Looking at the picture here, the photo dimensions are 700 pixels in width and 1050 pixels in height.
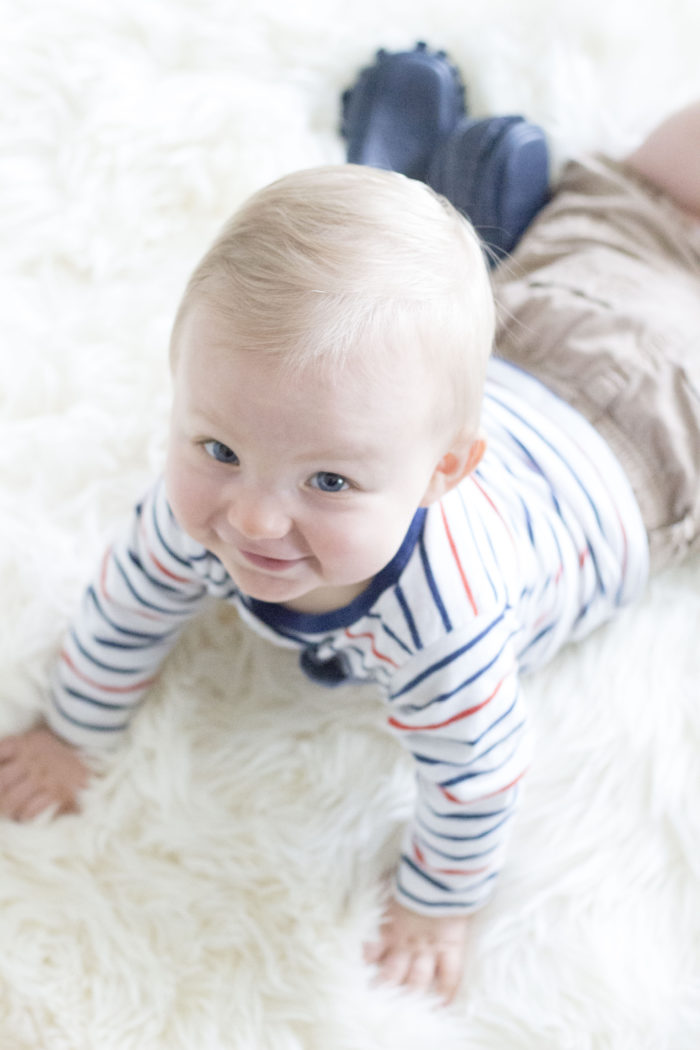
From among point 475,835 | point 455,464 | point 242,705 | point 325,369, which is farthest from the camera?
point 242,705

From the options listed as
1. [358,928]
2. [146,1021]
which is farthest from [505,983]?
[146,1021]

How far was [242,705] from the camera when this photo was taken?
2.76 feet

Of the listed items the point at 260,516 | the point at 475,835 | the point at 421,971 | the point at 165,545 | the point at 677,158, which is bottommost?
the point at 421,971

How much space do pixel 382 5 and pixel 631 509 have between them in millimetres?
595

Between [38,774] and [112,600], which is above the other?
[112,600]

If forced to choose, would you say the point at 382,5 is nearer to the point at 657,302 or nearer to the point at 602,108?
the point at 602,108

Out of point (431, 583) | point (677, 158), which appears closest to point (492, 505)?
point (431, 583)

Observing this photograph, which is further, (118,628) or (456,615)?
(118,628)

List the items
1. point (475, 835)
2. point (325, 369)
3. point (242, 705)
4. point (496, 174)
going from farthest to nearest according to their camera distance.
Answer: point (496, 174) → point (242, 705) → point (475, 835) → point (325, 369)

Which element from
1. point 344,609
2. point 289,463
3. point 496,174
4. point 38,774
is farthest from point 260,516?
point 496,174

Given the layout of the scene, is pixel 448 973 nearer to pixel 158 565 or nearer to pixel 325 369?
pixel 158 565

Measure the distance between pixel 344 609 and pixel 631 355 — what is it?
353 millimetres

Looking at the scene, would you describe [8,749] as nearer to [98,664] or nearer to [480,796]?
[98,664]

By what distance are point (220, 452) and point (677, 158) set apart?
1.99ft
